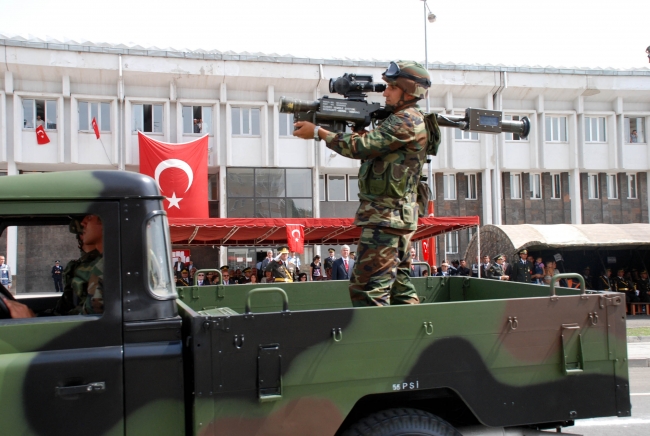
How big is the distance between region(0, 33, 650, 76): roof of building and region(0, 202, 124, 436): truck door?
84.2ft

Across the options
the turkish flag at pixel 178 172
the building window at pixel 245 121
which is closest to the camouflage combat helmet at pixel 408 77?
the turkish flag at pixel 178 172

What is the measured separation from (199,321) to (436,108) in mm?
28432

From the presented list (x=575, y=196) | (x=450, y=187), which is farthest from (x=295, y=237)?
(x=575, y=196)

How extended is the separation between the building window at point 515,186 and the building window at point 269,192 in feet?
39.3

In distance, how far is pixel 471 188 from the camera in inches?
1282

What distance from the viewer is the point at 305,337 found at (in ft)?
9.51

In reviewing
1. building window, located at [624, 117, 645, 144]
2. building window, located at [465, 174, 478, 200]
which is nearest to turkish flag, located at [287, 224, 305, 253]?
building window, located at [465, 174, 478, 200]

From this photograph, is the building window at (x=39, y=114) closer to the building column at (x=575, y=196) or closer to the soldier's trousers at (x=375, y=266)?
the soldier's trousers at (x=375, y=266)

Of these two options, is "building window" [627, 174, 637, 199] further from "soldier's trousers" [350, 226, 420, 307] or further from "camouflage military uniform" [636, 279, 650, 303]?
"soldier's trousers" [350, 226, 420, 307]

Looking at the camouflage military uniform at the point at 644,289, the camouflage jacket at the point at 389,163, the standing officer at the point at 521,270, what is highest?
the camouflage jacket at the point at 389,163

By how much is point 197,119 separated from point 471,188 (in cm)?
1547

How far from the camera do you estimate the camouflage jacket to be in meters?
3.83

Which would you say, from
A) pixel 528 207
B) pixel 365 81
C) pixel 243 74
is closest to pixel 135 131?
pixel 243 74

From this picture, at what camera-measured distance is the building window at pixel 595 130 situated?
1281 inches
